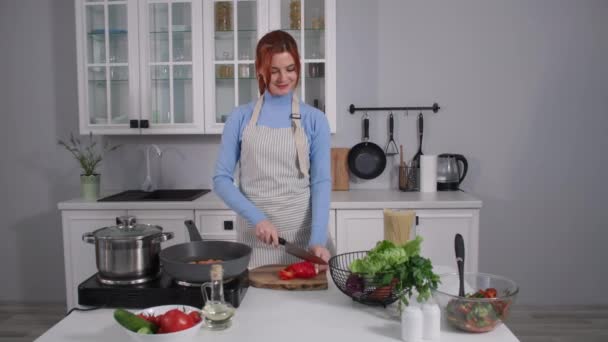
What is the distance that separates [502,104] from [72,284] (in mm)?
2947

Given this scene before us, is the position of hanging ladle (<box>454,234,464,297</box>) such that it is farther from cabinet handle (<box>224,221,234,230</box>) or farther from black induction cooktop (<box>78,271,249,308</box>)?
cabinet handle (<box>224,221,234,230</box>)

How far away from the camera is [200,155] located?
3340mm

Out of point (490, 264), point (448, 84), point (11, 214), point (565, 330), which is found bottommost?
point (565, 330)

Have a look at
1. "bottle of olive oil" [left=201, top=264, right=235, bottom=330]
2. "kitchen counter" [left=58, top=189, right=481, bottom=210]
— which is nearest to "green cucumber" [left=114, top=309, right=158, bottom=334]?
"bottle of olive oil" [left=201, top=264, right=235, bottom=330]

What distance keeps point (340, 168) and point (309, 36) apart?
0.88 metres

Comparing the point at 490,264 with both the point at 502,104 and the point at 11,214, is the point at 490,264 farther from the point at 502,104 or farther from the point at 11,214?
the point at 11,214

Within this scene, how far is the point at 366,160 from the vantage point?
3.28m

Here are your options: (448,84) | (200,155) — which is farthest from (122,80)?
(448,84)

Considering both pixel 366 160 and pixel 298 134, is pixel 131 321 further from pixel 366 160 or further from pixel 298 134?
pixel 366 160

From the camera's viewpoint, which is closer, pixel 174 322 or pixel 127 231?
pixel 174 322

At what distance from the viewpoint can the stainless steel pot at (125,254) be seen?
1294mm

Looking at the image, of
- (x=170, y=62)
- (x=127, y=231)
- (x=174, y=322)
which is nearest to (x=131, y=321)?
(x=174, y=322)

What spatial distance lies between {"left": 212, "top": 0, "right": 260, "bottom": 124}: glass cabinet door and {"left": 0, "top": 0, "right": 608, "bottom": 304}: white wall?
42cm

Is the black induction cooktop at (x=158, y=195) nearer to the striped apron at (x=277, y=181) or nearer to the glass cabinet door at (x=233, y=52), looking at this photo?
the glass cabinet door at (x=233, y=52)
